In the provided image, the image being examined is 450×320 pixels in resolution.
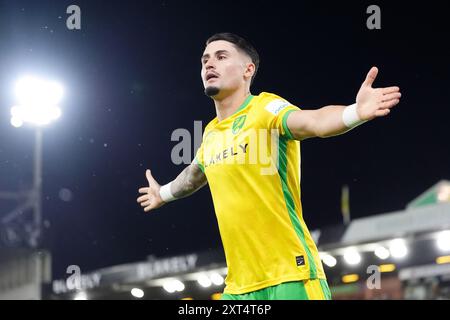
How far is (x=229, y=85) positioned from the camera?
5742mm

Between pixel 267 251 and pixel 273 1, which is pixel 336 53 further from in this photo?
pixel 267 251

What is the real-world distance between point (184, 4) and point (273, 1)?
204 centimetres

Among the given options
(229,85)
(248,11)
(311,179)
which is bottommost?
(229,85)

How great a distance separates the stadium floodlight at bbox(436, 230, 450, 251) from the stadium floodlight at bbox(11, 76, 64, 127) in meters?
10.5

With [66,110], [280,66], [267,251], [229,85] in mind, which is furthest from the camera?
[66,110]

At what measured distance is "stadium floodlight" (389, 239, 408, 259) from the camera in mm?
20297

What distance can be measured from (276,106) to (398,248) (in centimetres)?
1664

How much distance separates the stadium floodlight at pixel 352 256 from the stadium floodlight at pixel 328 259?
0.38 m

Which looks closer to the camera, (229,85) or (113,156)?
(229,85)

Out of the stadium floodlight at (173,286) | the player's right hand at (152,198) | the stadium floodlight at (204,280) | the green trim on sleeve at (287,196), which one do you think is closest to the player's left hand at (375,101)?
the green trim on sleeve at (287,196)

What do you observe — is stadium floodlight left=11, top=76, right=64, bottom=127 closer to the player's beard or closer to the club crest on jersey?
the player's beard

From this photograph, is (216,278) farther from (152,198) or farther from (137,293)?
(152,198)

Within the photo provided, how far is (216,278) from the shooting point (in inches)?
935

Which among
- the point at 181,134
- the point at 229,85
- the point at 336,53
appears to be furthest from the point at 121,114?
the point at 229,85
